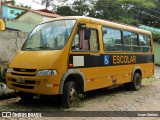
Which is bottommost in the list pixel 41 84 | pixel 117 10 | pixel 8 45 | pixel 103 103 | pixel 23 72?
pixel 103 103

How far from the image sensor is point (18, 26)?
27.6m

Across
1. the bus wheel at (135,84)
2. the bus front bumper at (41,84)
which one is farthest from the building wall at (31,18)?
the bus front bumper at (41,84)

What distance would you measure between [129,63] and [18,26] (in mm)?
18448

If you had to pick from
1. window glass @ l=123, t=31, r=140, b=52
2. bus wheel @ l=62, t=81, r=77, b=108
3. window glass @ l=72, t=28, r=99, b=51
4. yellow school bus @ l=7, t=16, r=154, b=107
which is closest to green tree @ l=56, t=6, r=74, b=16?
window glass @ l=123, t=31, r=140, b=52

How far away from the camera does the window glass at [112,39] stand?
31.4 ft

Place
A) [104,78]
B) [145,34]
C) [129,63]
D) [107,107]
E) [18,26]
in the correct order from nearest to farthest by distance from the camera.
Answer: [107,107], [104,78], [129,63], [145,34], [18,26]

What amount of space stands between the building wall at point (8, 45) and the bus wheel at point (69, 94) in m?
3.85

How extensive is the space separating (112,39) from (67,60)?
9.67ft

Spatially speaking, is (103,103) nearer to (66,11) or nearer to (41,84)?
(41,84)

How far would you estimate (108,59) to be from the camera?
377 inches

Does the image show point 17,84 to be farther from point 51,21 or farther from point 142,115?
point 142,115

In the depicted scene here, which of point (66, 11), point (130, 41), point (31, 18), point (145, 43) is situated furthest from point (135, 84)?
point (66, 11)

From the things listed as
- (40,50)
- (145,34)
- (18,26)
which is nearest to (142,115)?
(40,50)

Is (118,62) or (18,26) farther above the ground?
(18,26)
